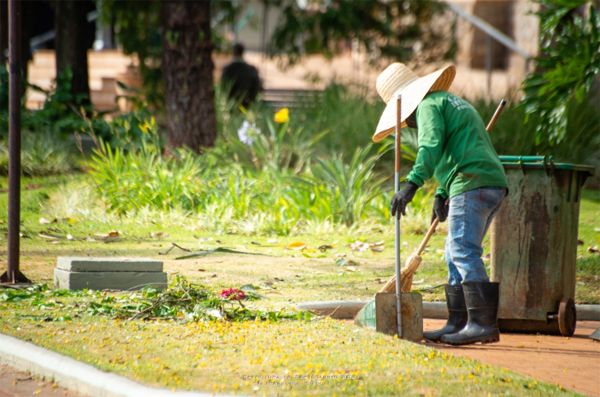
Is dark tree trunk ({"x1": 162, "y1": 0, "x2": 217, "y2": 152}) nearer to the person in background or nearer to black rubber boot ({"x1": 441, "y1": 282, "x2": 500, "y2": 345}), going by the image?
the person in background

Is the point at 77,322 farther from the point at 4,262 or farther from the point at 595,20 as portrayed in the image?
Answer: the point at 595,20

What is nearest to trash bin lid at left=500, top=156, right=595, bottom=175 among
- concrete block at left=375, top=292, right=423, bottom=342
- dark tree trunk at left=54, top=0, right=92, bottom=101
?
concrete block at left=375, top=292, right=423, bottom=342

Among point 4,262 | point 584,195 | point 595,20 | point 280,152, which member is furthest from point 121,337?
point 584,195

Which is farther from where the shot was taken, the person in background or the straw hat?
the person in background

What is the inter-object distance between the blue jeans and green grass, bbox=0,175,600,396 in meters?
0.81

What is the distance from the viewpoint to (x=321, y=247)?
1110 cm

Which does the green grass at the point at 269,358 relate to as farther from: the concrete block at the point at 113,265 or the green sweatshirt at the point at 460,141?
the green sweatshirt at the point at 460,141

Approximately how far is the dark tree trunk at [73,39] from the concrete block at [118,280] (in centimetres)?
1184

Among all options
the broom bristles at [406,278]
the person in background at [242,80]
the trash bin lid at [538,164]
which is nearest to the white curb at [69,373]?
the broom bristles at [406,278]

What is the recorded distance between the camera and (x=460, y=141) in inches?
283

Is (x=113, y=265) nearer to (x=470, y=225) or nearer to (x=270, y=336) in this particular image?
(x=270, y=336)

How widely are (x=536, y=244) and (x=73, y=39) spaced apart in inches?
540

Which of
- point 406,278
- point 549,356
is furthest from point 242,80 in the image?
point 549,356

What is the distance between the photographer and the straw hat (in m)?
7.30
